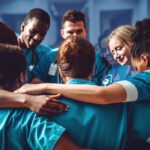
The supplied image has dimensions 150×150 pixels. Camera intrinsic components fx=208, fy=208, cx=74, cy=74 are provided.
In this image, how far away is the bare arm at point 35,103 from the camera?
0.59 meters

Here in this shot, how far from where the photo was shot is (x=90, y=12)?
10.7 ft

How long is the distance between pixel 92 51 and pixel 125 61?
74 cm

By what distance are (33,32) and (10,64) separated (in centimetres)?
89

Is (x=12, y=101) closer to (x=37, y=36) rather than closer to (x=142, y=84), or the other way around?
(x=142, y=84)

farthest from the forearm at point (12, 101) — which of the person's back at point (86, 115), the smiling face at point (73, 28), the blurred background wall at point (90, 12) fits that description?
the blurred background wall at point (90, 12)

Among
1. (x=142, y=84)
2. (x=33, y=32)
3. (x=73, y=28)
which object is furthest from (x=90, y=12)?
(x=142, y=84)

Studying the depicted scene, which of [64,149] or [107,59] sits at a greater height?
[107,59]

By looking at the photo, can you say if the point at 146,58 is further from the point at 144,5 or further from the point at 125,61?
the point at 144,5

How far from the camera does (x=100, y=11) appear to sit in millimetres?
3318

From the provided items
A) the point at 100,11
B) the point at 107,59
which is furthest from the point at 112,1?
the point at 107,59

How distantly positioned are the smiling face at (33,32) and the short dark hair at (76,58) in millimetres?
785

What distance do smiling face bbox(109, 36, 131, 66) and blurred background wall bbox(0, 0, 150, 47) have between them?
191 cm

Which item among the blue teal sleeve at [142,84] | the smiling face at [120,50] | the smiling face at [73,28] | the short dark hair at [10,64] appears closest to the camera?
the short dark hair at [10,64]

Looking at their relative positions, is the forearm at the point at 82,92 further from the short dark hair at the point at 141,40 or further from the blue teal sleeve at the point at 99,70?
the blue teal sleeve at the point at 99,70
